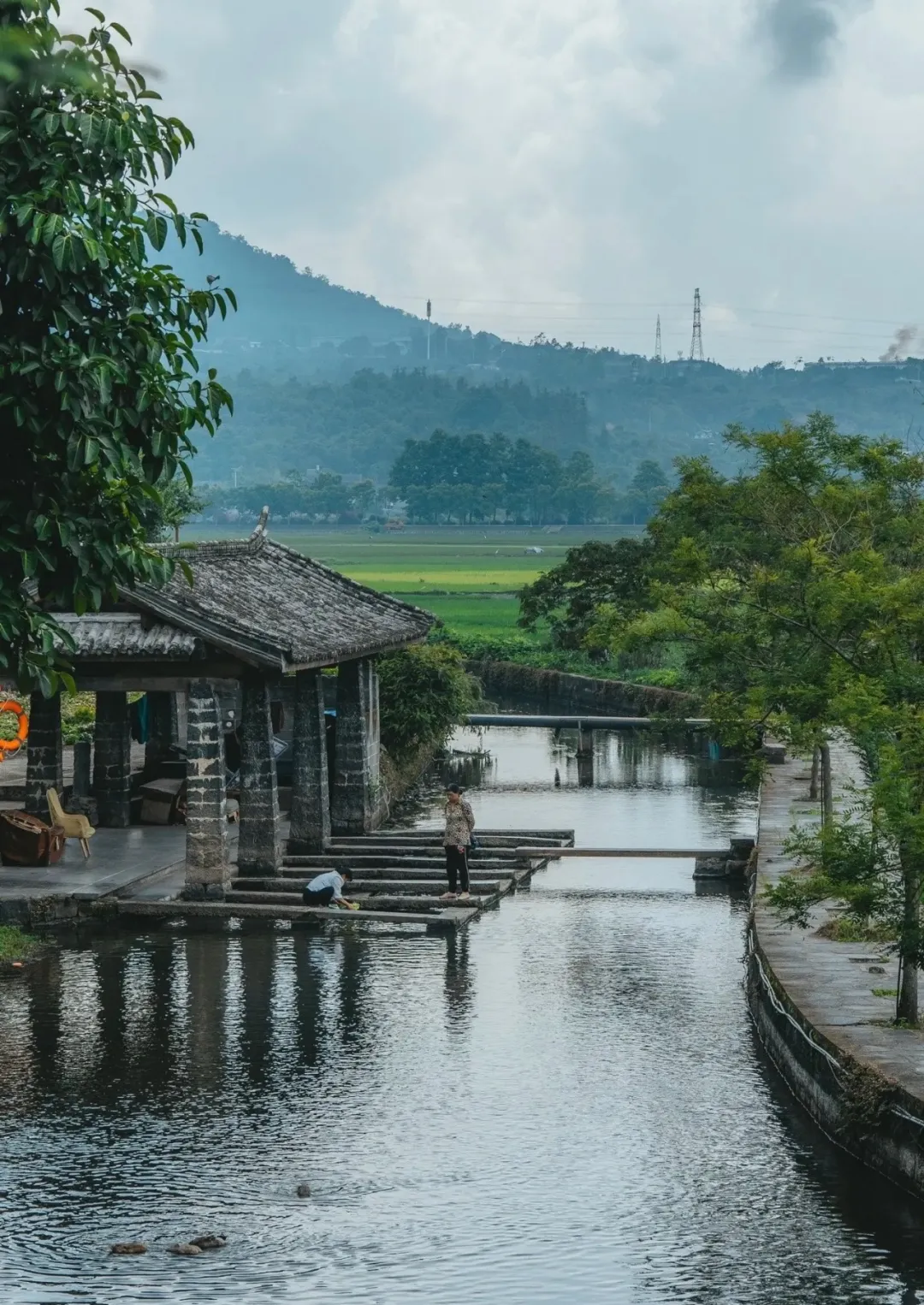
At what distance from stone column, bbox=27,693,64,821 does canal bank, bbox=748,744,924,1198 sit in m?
11.5

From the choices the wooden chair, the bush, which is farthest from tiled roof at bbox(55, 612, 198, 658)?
the bush

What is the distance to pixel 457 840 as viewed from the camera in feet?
84.8

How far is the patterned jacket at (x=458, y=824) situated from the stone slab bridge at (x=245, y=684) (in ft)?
9.13

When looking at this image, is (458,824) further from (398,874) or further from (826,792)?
(826,792)

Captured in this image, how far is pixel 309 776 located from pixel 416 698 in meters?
11.3

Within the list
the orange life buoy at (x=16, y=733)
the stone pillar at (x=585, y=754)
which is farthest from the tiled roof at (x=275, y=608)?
the stone pillar at (x=585, y=754)

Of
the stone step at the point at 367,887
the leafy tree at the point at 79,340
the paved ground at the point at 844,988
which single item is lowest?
the paved ground at the point at 844,988

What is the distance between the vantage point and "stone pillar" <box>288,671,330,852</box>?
2872cm

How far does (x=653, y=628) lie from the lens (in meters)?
22.9

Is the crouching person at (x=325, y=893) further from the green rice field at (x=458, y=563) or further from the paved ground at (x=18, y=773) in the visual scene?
the green rice field at (x=458, y=563)

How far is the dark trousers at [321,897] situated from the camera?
25.7 metres

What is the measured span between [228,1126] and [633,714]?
4456 centimetres

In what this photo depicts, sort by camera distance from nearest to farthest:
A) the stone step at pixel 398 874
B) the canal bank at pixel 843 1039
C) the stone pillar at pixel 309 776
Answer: the canal bank at pixel 843 1039
the stone step at pixel 398 874
the stone pillar at pixel 309 776

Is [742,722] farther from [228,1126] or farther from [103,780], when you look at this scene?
[103,780]
